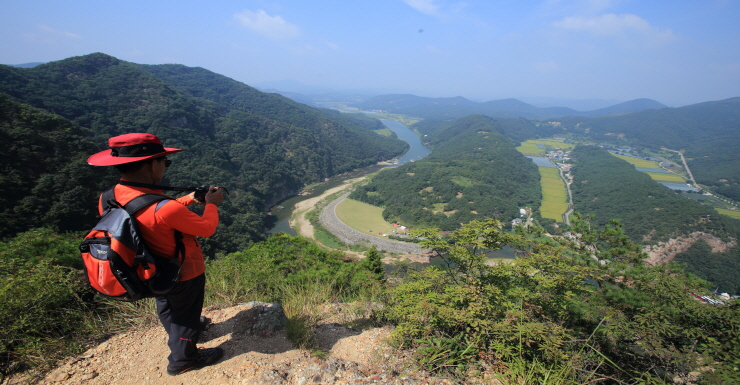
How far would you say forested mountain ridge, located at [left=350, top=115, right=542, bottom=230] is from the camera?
129ft

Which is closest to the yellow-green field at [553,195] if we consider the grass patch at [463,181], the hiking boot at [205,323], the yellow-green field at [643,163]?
the grass patch at [463,181]

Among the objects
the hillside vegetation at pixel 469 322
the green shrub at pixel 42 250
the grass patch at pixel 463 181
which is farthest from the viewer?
the grass patch at pixel 463 181

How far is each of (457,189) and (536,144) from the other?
73726 millimetres

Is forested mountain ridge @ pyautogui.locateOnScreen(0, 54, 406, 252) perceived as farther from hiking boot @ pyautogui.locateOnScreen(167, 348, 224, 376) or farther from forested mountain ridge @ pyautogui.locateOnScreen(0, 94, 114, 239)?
hiking boot @ pyautogui.locateOnScreen(167, 348, 224, 376)

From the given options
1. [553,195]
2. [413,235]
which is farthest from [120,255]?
[553,195]

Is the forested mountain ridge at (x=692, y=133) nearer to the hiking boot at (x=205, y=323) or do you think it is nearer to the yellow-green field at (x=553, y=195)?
the yellow-green field at (x=553, y=195)

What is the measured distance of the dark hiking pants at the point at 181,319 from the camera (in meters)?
2.26

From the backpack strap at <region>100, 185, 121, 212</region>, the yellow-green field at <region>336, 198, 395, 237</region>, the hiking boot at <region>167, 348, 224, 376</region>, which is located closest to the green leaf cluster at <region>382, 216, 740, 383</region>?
the hiking boot at <region>167, 348, 224, 376</region>

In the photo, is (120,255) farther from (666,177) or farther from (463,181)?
(666,177)

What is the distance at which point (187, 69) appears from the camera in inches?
3713

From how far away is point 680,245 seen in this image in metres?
28.9

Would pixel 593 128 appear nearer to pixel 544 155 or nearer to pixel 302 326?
pixel 544 155

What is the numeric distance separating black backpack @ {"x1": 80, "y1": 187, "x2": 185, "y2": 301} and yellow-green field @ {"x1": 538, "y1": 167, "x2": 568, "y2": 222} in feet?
148

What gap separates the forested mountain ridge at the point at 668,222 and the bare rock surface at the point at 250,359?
2395cm
